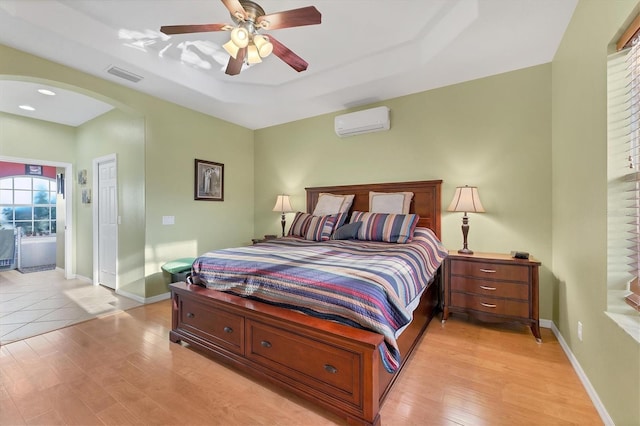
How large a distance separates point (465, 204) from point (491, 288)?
34.0 inches

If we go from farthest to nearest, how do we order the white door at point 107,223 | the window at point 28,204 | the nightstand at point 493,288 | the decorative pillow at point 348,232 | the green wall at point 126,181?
the window at point 28,204, the white door at point 107,223, the green wall at point 126,181, the decorative pillow at point 348,232, the nightstand at point 493,288

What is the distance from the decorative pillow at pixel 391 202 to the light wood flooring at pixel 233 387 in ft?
4.78

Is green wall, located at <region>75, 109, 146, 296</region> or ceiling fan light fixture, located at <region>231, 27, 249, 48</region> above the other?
ceiling fan light fixture, located at <region>231, 27, 249, 48</region>

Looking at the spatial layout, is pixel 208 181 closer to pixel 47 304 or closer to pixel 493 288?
pixel 47 304

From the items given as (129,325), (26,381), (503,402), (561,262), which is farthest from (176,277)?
(561,262)

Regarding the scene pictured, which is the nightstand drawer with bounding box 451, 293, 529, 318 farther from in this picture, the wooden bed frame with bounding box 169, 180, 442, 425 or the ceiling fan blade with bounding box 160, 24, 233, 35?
the ceiling fan blade with bounding box 160, 24, 233, 35

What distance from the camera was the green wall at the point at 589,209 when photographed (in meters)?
1.36

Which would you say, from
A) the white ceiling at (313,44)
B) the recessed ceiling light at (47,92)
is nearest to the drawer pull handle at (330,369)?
the white ceiling at (313,44)

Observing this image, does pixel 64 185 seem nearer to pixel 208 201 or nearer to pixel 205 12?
pixel 208 201

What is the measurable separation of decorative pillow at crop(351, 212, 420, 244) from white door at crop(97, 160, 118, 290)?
360 centimetres

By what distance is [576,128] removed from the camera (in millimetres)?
2029

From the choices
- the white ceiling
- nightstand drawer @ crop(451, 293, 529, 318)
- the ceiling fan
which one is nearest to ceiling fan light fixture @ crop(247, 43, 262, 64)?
the ceiling fan

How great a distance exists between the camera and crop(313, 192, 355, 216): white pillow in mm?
3693

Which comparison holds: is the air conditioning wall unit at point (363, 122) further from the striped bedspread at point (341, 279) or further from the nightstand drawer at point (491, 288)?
the nightstand drawer at point (491, 288)
